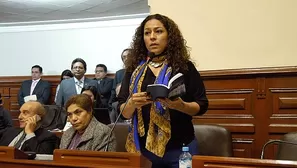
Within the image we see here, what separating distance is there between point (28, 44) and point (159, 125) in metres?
6.39

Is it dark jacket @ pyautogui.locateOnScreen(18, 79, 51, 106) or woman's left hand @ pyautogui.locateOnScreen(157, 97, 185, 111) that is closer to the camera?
woman's left hand @ pyautogui.locateOnScreen(157, 97, 185, 111)

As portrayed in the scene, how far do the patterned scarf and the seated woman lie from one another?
0.41m

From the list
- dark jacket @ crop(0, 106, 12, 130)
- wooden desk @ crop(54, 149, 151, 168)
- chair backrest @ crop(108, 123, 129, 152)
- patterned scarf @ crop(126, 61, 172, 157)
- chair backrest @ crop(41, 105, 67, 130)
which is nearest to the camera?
wooden desk @ crop(54, 149, 151, 168)

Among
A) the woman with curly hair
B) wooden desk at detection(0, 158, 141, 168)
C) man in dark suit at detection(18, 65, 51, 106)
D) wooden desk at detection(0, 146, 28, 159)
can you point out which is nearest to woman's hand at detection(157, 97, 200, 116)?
the woman with curly hair

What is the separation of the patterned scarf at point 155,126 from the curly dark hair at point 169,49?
5cm

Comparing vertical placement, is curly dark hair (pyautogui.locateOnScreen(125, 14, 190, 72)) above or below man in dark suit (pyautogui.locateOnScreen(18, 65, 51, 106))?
above

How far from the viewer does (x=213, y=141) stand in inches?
91.4

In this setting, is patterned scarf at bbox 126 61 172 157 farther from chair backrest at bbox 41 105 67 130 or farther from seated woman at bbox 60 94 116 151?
chair backrest at bbox 41 105 67 130

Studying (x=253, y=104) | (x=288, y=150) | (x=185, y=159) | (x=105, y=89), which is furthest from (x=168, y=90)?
(x=105, y=89)

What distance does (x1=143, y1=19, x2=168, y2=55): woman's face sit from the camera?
166cm

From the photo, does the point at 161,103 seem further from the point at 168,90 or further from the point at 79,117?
the point at 79,117

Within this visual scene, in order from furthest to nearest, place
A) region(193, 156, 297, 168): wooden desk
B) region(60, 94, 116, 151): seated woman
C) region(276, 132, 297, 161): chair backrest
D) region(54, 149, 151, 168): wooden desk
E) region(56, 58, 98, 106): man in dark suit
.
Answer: region(56, 58, 98, 106): man in dark suit → region(60, 94, 116, 151): seated woman → region(276, 132, 297, 161): chair backrest → region(54, 149, 151, 168): wooden desk → region(193, 156, 297, 168): wooden desk

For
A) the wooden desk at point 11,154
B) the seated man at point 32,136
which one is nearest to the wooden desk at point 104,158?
the wooden desk at point 11,154

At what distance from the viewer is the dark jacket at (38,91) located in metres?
6.02
